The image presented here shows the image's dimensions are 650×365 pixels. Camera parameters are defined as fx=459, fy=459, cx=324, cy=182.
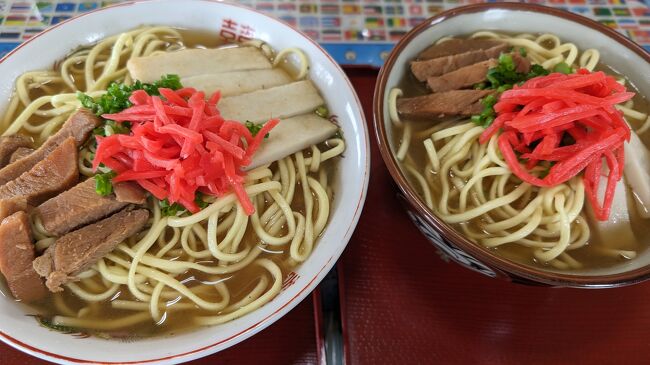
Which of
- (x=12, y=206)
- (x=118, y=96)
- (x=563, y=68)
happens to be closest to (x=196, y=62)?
(x=118, y=96)

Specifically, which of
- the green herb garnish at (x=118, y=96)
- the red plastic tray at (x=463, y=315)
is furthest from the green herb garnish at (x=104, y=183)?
the red plastic tray at (x=463, y=315)

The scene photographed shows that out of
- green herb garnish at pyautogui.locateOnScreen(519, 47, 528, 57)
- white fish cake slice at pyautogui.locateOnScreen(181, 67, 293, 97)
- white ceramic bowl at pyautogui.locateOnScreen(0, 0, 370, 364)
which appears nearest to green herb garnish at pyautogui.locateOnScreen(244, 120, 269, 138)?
white fish cake slice at pyautogui.locateOnScreen(181, 67, 293, 97)

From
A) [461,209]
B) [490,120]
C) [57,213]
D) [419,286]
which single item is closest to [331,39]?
[490,120]

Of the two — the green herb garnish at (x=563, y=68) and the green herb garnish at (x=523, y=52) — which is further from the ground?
the green herb garnish at (x=523, y=52)

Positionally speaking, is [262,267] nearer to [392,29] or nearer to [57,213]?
[57,213]

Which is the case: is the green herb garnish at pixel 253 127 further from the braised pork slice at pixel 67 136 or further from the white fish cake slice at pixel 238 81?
the braised pork slice at pixel 67 136

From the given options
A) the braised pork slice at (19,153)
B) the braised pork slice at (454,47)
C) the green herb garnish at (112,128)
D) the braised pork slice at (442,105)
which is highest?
the braised pork slice at (454,47)

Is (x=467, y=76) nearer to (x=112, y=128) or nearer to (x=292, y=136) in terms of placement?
(x=292, y=136)
